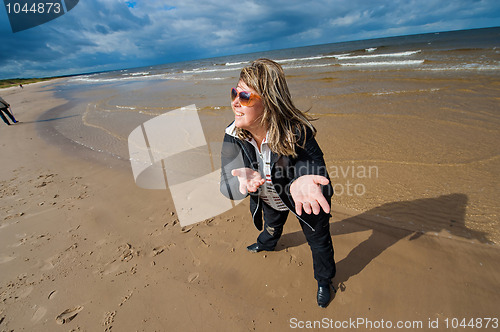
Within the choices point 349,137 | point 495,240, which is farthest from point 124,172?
point 495,240

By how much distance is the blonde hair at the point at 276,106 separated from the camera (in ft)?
4.62

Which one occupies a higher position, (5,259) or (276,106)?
(276,106)

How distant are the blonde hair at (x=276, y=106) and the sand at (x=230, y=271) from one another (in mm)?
1621

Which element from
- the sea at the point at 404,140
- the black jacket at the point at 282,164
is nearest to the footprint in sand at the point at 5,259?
the sea at the point at 404,140

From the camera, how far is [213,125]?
6.93 m

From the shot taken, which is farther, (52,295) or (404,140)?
(404,140)

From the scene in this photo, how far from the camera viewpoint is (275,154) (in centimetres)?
159

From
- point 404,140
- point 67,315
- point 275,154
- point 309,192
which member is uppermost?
point 275,154

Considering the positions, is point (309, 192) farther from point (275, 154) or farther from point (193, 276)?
A: point (193, 276)

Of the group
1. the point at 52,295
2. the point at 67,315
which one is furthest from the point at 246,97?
the point at 52,295

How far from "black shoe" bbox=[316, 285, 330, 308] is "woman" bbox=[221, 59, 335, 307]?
0.78 ft

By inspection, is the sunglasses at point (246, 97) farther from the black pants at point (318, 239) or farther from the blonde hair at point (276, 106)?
the black pants at point (318, 239)

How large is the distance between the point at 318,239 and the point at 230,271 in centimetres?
120

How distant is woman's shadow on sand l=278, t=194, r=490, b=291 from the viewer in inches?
97.0
